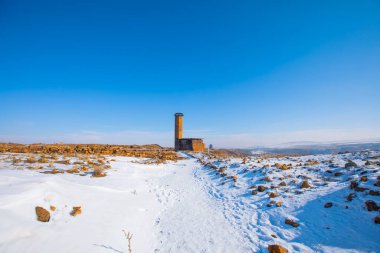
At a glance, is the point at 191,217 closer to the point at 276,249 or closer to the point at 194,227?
the point at 194,227

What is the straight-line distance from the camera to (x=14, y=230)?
3.68 m

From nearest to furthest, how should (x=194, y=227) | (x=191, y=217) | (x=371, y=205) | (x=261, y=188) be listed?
(x=371, y=205)
(x=194, y=227)
(x=191, y=217)
(x=261, y=188)

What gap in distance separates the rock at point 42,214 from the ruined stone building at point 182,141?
23.7m

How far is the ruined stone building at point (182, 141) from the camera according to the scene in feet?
91.9

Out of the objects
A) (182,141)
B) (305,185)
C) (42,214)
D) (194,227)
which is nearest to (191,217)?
(194,227)

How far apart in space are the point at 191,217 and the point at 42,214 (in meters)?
3.98

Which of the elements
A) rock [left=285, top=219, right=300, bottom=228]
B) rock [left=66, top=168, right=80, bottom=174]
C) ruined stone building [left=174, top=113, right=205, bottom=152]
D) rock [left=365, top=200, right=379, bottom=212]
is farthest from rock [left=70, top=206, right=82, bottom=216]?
ruined stone building [left=174, top=113, right=205, bottom=152]

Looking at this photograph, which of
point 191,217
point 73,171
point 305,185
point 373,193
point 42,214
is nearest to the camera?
point 42,214

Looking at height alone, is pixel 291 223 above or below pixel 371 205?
below

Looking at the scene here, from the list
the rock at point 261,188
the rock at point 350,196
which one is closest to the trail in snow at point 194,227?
the rock at point 261,188

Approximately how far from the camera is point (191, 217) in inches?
248

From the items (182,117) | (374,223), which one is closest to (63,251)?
(374,223)

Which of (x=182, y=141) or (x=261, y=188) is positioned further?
(x=182, y=141)

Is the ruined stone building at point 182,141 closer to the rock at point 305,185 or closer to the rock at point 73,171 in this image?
the rock at point 73,171
